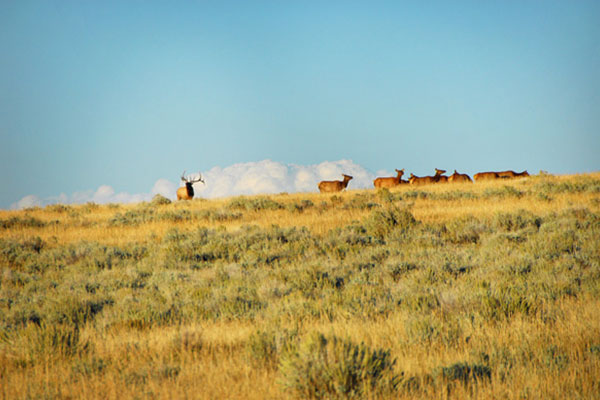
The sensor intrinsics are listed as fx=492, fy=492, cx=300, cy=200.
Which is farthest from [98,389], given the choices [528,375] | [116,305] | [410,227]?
[410,227]

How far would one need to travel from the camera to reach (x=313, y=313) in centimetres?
680

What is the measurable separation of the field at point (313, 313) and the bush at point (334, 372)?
0.05 ft

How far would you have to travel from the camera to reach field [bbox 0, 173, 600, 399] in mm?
4457

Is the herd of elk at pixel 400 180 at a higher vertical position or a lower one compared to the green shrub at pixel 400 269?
higher

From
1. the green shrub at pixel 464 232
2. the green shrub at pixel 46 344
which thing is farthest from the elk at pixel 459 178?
the green shrub at pixel 46 344

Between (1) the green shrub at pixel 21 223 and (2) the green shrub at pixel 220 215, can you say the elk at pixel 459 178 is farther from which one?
(1) the green shrub at pixel 21 223

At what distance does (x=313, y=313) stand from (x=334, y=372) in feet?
8.78

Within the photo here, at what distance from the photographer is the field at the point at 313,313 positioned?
4.46 metres

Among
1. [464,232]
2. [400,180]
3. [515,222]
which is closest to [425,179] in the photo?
[400,180]

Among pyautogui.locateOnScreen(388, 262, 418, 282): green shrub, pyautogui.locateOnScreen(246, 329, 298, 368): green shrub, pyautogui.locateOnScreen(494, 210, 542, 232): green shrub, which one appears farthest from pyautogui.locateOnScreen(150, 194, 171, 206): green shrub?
pyautogui.locateOnScreen(246, 329, 298, 368): green shrub

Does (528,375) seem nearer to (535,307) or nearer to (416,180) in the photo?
(535,307)

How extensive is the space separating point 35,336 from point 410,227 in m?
10.5

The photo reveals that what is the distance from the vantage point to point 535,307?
21.7ft

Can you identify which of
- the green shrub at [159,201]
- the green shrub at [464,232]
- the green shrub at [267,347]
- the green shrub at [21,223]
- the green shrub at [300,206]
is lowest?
the green shrub at [267,347]
